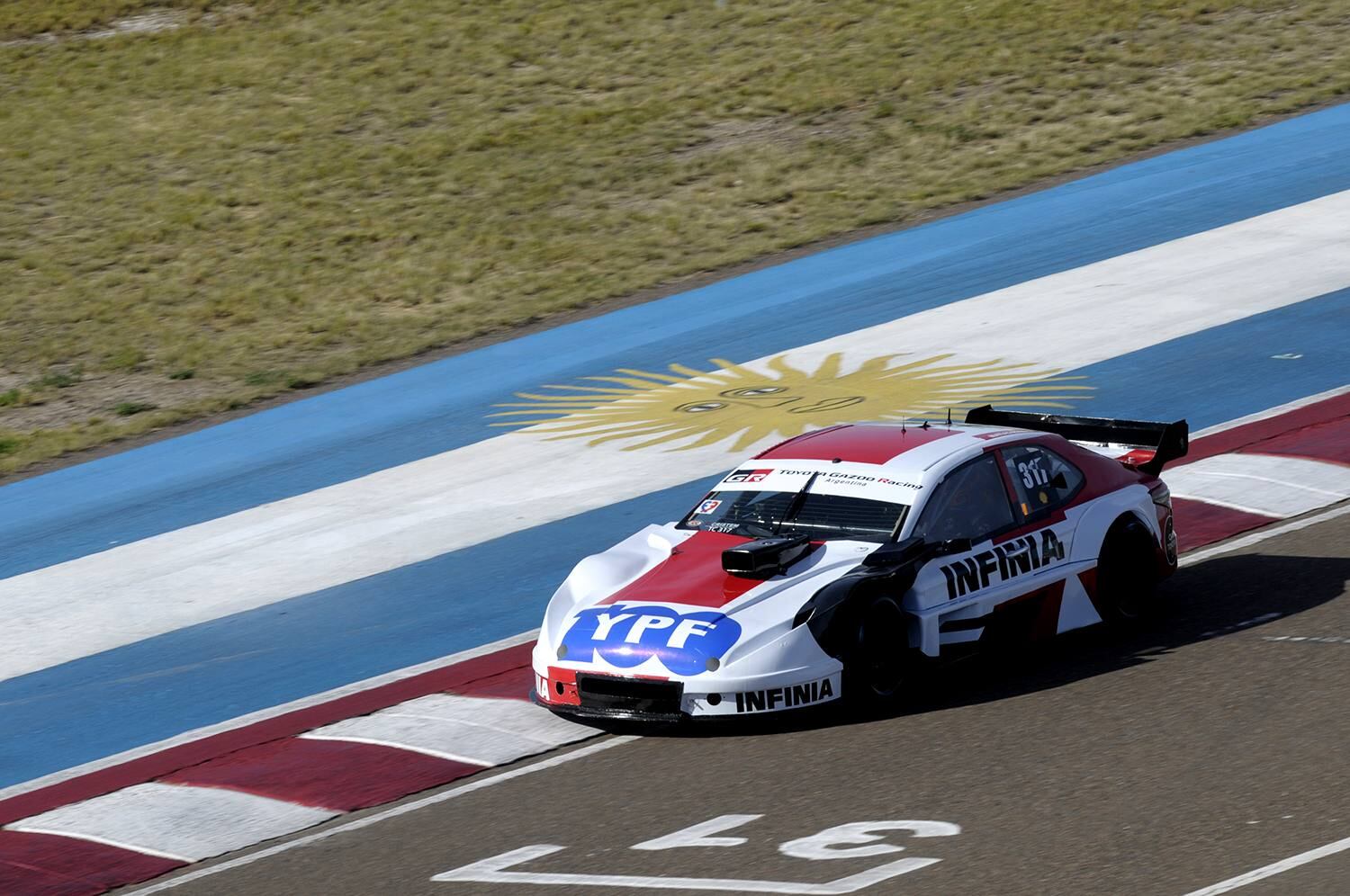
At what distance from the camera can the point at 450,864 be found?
26.1 ft

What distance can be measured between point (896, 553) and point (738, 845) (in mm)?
2133

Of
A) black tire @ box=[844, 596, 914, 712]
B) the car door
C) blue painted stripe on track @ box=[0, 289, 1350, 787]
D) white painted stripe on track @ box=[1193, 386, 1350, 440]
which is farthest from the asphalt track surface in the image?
A: white painted stripe on track @ box=[1193, 386, 1350, 440]

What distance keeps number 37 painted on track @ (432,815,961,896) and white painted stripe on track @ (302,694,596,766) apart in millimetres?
1524

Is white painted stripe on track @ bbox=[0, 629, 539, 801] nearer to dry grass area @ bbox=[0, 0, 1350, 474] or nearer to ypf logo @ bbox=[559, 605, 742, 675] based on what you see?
ypf logo @ bbox=[559, 605, 742, 675]

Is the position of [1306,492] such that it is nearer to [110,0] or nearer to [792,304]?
[792,304]

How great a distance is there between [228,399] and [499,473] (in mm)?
4486

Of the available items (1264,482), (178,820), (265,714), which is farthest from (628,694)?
(1264,482)

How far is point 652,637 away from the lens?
9.13 metres

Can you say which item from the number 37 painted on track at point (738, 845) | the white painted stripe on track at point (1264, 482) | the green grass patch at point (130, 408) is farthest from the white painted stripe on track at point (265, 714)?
the green grass patch at point (130, 408)

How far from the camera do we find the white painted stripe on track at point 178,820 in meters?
8.77

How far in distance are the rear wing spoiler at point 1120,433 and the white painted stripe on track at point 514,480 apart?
3586 mm

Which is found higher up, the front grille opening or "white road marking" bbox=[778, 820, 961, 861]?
the front grille opening

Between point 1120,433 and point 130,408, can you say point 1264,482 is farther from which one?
point 130,408

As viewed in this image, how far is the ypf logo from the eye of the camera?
896 centimetres
